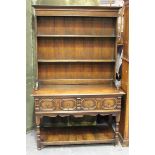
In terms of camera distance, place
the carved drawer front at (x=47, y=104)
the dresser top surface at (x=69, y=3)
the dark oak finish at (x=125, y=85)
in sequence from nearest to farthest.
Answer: the carved drawer front at (x=47, y=104), the dark oak finish at (x=125, y=85), the dresser top surface at (x=69, y=3)

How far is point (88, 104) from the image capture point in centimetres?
288

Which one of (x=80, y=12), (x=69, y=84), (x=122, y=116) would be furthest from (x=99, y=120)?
(x=80, y=12)

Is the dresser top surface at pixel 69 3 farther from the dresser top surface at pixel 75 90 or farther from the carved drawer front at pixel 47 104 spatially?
the carved drawer front at pixel 47 104

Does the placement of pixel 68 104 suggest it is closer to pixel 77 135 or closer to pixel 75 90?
pixel 75 90

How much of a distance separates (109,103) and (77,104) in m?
0.39

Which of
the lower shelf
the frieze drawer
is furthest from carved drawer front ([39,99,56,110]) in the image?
the lower shelf

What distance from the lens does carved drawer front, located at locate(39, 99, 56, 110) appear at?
2.82m

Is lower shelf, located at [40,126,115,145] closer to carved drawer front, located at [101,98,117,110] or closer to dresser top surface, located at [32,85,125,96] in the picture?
carved drawer front, located at [101,98,117,110]

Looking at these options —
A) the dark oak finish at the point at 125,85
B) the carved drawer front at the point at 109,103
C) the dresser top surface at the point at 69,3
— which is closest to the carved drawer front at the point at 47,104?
the carved drawer front at the point at 109,103

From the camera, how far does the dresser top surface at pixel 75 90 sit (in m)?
2.85

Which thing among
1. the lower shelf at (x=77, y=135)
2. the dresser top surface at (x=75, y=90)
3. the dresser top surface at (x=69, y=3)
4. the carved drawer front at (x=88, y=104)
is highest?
the dresser top surface at (x=69, y=3)

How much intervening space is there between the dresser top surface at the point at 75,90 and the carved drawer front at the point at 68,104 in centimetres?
8

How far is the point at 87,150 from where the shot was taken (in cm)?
296

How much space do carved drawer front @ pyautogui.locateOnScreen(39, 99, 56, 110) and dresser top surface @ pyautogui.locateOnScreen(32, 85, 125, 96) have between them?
0.28ft
